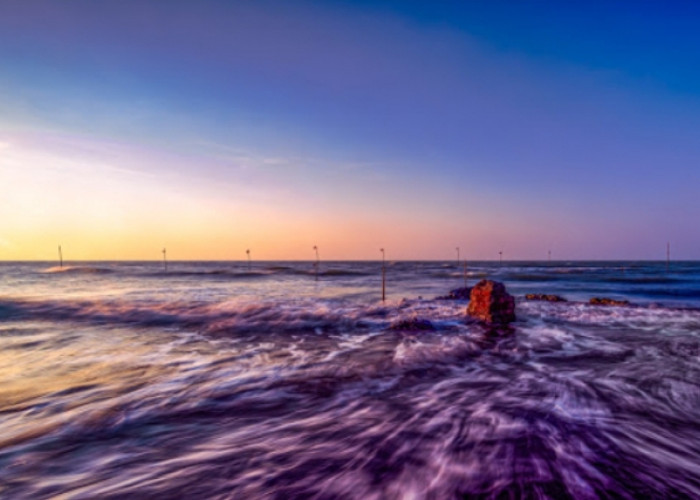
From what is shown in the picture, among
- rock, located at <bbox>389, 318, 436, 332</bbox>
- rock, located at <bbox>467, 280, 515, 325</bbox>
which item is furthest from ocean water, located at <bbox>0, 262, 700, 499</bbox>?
rock, located at <bbox>467, 280, 515, 325</bbox>

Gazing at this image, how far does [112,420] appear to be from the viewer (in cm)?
586

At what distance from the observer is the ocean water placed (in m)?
3.94

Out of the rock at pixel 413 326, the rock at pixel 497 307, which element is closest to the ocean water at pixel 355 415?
the rock at pixel 413 326

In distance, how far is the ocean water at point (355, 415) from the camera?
3943 millimetres

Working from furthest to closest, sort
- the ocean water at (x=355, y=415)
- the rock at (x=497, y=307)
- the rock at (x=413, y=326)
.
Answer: the rock at (x=497, y=307)
the rock at (x=413, y=326)
the ocean water at (x=355, y=415)

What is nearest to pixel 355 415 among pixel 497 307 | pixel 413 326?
pixel 413 326

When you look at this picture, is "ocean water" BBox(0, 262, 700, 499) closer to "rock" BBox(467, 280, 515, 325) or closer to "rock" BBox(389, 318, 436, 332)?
"rock" BBox(389, 318, 436, 332)

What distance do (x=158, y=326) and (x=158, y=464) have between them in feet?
42.3

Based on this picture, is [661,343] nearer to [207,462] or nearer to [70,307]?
[207,462]

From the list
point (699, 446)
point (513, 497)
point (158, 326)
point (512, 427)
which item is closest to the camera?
point (513, 497)

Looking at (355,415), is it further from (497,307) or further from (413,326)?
(497,307)

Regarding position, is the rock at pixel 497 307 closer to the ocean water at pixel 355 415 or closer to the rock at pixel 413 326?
the ocean water at pixel 355 415

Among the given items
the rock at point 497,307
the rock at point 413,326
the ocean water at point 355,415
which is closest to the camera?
the ocean water at point 355,415

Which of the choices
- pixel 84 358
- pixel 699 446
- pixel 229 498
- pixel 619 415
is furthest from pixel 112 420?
pixel 699 446
